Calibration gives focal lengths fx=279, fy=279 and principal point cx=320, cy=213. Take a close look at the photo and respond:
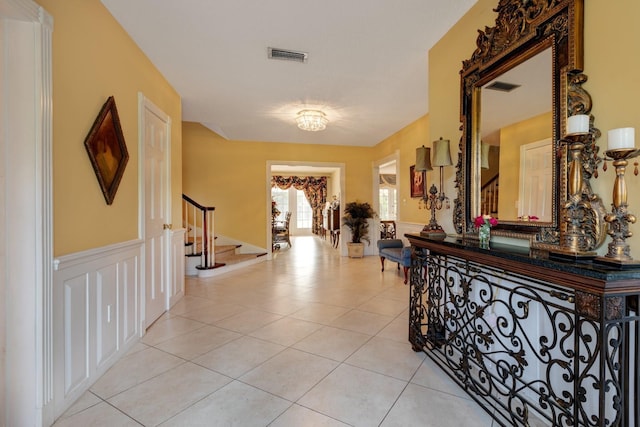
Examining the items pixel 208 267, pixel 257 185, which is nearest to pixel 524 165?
pixel 208 267

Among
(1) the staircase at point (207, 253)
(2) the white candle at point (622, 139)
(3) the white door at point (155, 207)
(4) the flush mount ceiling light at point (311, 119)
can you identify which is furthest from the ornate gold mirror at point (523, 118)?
(1) the staircase at point (207, 253)

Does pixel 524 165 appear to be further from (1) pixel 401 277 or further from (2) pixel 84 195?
(1) pixel 401 277

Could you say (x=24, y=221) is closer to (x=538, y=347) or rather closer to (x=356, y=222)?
(x=538, y=347)

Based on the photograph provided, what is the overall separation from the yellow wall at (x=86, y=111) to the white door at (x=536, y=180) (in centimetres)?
274

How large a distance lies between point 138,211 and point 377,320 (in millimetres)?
2584

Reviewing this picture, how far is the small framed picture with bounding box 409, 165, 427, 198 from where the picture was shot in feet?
→ 15.8

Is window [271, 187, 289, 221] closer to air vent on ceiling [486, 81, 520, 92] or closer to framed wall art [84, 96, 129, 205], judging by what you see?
framed wall art [84, 96, 129, 205]

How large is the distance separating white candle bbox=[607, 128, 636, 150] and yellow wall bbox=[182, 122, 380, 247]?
5.83 metres

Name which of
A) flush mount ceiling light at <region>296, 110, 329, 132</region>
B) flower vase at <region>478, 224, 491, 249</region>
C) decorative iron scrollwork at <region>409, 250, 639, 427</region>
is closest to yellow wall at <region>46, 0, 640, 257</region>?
decorative iron scrollwork at <region>409, 250, 639, 427</region>

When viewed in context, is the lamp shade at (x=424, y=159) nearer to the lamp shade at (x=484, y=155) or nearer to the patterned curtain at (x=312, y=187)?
the lamp shade at (x=484, y=155)

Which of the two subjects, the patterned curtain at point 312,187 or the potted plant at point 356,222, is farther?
the patterned curtain at point 312,187

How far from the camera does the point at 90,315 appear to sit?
1879 millimetres

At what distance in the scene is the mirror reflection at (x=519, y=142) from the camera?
1.52 meters

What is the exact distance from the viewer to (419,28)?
7.85 feet
